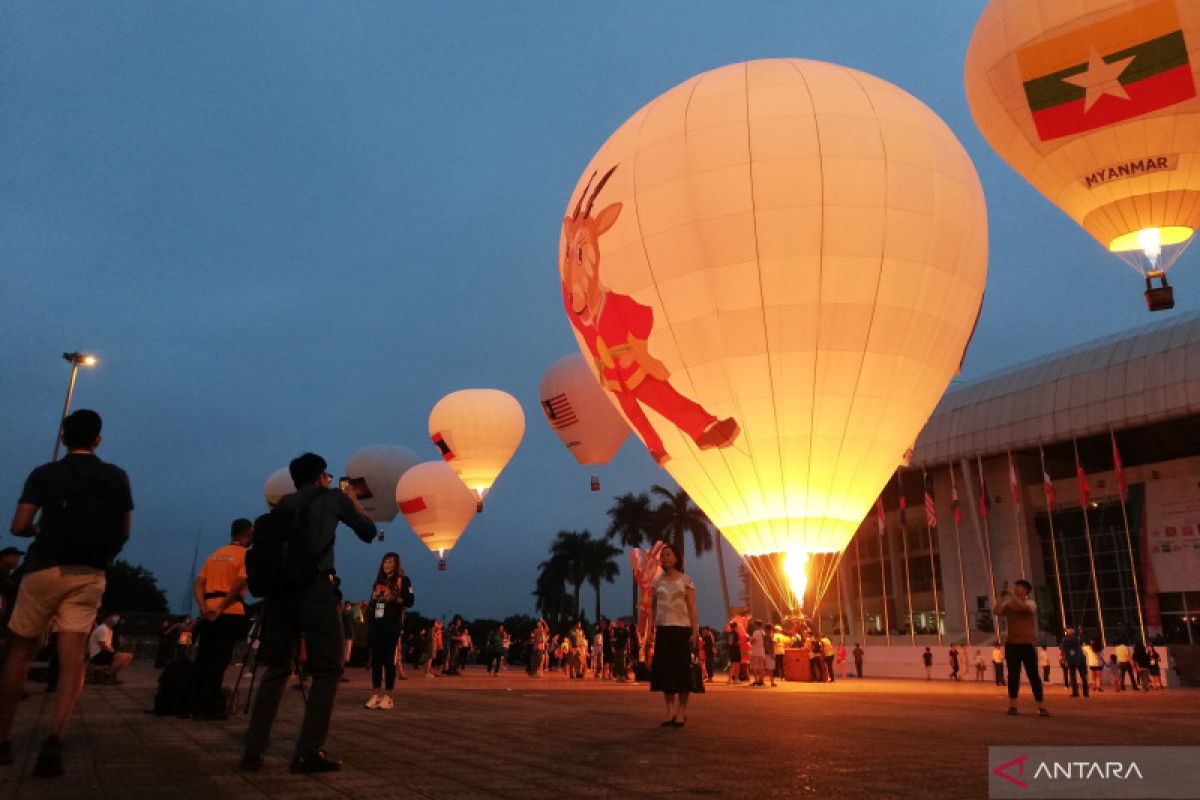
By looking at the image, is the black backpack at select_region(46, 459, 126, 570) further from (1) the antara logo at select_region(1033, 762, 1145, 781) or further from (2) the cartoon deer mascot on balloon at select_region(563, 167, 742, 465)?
(2) the cartoon deer mascot on balloon at select_region(563, 167, 742, 465)

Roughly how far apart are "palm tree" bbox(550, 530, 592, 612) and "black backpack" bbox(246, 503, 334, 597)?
90799mm

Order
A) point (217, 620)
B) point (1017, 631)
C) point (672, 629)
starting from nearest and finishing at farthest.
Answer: point (217, 620) → point (672, 629) → point (1017, 631)

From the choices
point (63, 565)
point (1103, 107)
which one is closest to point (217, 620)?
point (63, 565)

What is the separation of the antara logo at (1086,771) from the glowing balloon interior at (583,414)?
30700 millimetres

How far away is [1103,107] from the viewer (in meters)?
20.9

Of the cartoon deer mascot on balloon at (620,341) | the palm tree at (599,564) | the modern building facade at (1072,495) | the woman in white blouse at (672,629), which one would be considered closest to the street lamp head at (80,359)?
the cartoon deer mascot on balloon at (620,341)

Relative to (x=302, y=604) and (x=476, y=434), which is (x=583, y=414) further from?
(x=302, y=604)

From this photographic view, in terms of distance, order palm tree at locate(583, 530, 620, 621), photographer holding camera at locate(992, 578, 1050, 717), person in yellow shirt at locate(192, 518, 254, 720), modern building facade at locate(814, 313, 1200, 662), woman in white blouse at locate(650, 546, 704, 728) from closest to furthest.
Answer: person in yellow shirt at locate(192, 518, 254, 720), woman in white blouse at locate(650, 546, 704, 728), photographer holding camera at locate(992, 578, 1050, 717), modern building facade at locate(814, 313, 1200, 662), palm tree at locate(583, 530, 620, 621)

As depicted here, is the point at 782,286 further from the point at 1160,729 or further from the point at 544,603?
the point at 544,603

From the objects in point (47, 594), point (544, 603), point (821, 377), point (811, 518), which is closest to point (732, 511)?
point (811, 518)

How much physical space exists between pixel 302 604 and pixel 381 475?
49685mm

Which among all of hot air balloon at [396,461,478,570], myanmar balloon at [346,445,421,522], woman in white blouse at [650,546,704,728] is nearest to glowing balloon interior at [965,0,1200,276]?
woman in white blouse at [650,546,704,728]

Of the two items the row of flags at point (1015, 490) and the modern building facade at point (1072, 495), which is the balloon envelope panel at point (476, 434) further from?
the modern building facade at point (1072, 495)

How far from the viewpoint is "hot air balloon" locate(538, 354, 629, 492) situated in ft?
119
